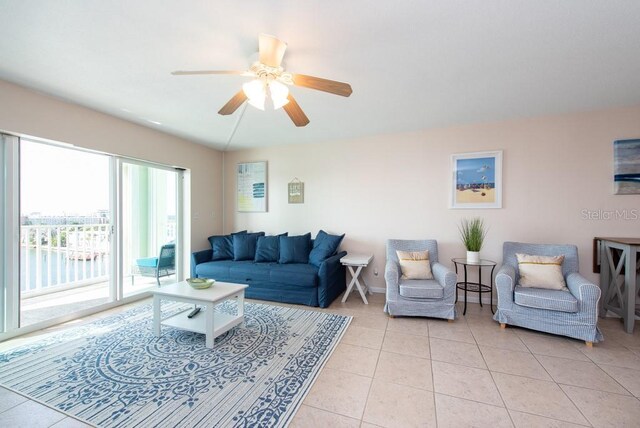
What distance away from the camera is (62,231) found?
153 inches

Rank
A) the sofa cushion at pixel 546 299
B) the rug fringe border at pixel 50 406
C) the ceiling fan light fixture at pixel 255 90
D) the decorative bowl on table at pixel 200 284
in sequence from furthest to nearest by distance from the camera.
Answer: the decorative bowl on table at pixel 200 284, the sofa cushion at pixel 546 299, the ceiling fan light fixture at pixel 255 90, the rug fringe border at pixel 50 406

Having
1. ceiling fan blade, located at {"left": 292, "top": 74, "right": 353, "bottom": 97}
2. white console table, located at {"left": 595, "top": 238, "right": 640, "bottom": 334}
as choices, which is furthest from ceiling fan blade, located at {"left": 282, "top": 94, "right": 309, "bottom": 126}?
white console table, located at {"left": 595, "top": 238, "right": 640, "bottom": 334}

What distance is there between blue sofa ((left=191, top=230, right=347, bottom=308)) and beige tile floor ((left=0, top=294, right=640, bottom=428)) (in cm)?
87

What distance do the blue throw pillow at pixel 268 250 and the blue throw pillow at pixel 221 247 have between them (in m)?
0.61

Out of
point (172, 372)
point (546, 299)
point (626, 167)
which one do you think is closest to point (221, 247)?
point (172, 372)

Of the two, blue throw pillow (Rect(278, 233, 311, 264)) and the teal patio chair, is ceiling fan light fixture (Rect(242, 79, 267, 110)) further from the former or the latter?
the teal patio chair

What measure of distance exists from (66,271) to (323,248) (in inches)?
158

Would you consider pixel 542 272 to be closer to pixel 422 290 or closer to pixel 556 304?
pixel 556 304

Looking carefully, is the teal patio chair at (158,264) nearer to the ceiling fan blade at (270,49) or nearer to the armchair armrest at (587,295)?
the ceiling fan blade at (270,49)

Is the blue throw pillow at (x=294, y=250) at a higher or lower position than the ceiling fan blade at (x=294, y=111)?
lower

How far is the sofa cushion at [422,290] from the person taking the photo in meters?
2.89

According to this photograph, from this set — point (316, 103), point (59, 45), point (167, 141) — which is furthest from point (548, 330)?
point (167, 141)

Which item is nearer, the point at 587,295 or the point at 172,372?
the point at 172,372
